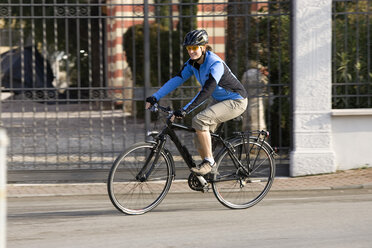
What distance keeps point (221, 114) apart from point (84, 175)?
10.9ft

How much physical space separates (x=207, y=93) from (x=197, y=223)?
47.4 inches

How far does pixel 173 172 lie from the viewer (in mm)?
7020

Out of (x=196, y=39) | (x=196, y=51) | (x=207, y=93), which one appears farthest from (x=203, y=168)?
(x=196, y=39)

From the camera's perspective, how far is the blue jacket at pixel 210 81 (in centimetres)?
674

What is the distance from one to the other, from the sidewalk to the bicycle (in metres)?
1.50

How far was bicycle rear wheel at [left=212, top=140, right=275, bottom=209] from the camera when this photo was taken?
7.21 meters

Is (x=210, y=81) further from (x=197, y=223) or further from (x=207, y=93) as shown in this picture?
(x=197, y=223)

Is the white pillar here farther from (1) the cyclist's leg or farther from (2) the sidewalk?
(1) the cyclist's leg

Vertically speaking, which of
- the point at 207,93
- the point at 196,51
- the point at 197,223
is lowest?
the point at 197,223

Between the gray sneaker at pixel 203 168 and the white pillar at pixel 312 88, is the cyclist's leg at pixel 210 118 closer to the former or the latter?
the gray sneaker at pixel 203 168

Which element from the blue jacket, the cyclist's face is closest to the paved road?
the blue jacket

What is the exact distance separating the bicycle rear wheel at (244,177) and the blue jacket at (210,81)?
0.52 m

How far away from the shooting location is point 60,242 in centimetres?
584

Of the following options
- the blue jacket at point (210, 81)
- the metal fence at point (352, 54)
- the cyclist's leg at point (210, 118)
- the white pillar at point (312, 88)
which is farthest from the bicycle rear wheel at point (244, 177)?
the metal fence at point (352, 54)
